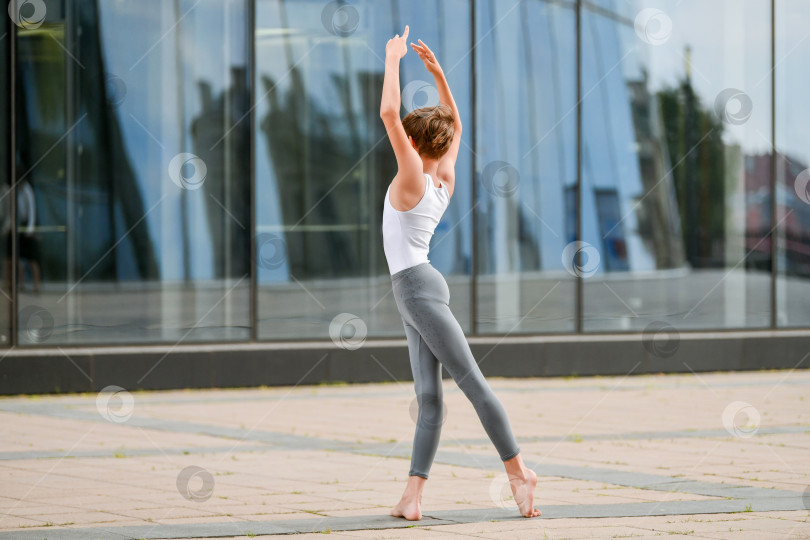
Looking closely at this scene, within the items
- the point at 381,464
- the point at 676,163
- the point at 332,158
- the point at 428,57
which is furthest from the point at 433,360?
the point at 676,163

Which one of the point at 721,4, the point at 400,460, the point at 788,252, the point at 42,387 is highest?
the point at 721,4

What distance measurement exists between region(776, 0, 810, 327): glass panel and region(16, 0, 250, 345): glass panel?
5.95 m

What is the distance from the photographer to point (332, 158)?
1204cm

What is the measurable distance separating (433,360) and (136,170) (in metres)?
7.05

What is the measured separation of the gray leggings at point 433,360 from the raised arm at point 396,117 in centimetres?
41

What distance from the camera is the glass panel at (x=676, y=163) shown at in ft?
42.2

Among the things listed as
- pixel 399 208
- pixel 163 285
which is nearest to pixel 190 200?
pixel 163 285

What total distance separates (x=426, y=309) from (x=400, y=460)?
2336 millimetres

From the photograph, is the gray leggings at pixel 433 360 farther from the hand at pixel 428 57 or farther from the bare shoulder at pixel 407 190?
the hand at pixel 428 57

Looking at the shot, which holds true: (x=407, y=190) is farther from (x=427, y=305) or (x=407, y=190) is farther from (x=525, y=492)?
(x=525, y=492)

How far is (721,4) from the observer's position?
1322 centimetres

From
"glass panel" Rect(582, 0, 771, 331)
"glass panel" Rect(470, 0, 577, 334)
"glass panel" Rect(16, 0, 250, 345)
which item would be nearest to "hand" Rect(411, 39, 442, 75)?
"glass panel" Rect(16, 0, 250, 345)

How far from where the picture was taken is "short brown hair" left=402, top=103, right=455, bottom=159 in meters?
4.88

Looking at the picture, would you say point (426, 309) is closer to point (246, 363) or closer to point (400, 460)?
point (400, 460)
